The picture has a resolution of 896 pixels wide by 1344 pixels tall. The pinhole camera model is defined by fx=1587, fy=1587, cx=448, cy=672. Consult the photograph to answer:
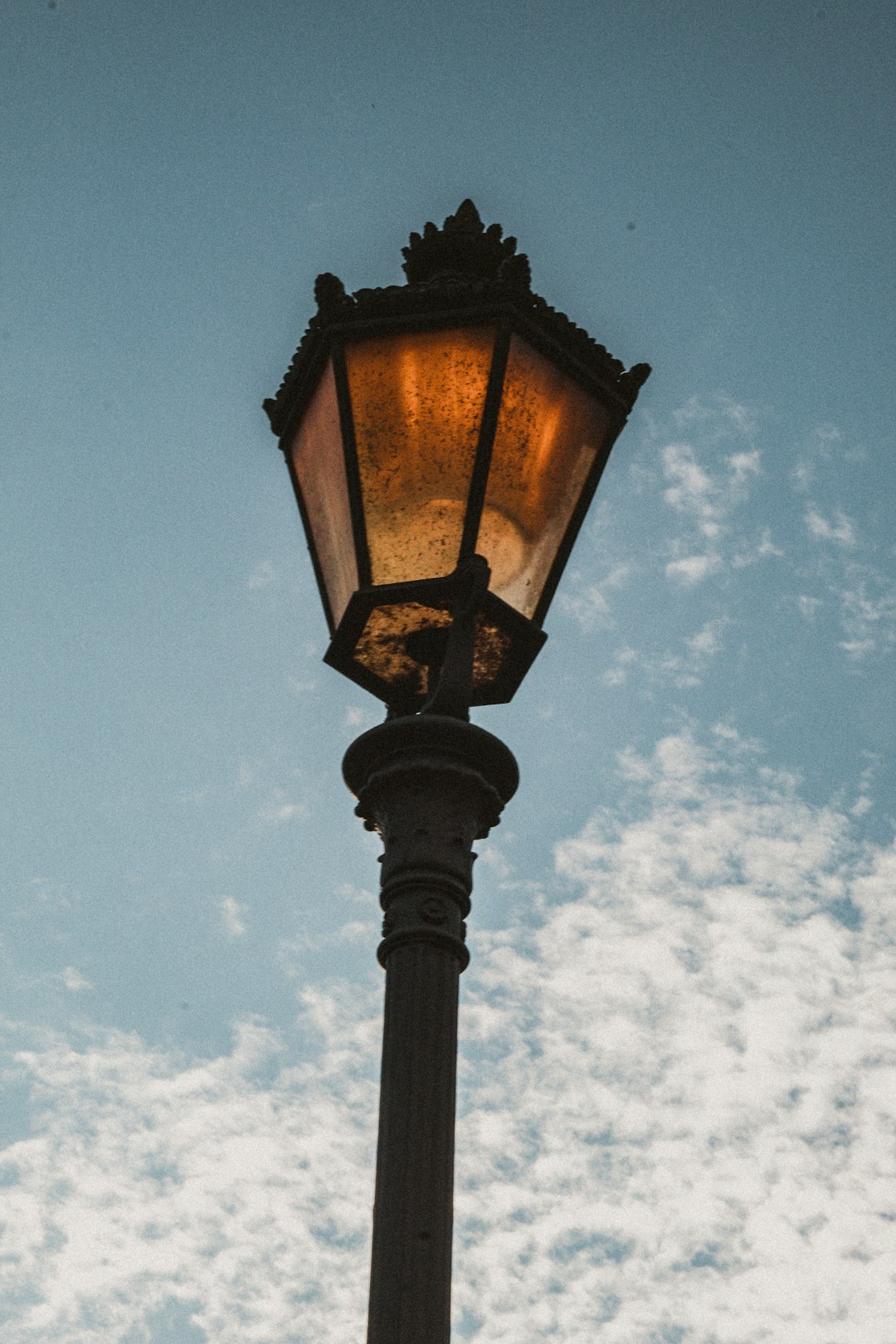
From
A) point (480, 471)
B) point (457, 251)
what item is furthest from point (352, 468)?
point (457, 251)

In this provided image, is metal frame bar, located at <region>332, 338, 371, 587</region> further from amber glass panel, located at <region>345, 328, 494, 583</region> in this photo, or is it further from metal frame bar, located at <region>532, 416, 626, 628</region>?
metal frame bar, located at <region>532, 416, 626, 628</region>

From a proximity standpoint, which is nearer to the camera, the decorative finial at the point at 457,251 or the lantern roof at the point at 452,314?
the lantern roof at the point at 452,314

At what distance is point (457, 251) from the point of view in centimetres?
486

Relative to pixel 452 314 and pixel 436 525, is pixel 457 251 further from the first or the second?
pixel 436 525

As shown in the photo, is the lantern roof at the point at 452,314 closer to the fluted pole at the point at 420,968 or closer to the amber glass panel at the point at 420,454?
the amber glass panel at the point at 420,454

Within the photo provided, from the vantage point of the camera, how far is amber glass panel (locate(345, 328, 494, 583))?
3971mm

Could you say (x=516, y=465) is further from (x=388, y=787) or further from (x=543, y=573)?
(x=388, y=787)

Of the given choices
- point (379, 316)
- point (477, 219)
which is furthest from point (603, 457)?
point (477, 219)

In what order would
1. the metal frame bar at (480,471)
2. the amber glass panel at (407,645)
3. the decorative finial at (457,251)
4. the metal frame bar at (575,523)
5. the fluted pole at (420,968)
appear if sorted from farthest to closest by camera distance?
1. the decorative finial at (457,251)
2. the metal frame bar at (575,523)
3. the amber glass panel at (407,645)
4. the metal frame bar at (480,471)
5. the fluted pole at (420,968)

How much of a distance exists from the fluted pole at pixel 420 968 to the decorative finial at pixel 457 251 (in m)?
1.72

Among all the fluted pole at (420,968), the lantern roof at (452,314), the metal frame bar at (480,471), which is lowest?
the fluted pole at (420,968)

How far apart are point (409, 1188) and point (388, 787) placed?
945 millimetres

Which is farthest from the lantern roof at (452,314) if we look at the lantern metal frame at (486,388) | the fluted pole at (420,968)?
the fluted pole at (420,968)

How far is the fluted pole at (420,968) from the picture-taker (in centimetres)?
306
